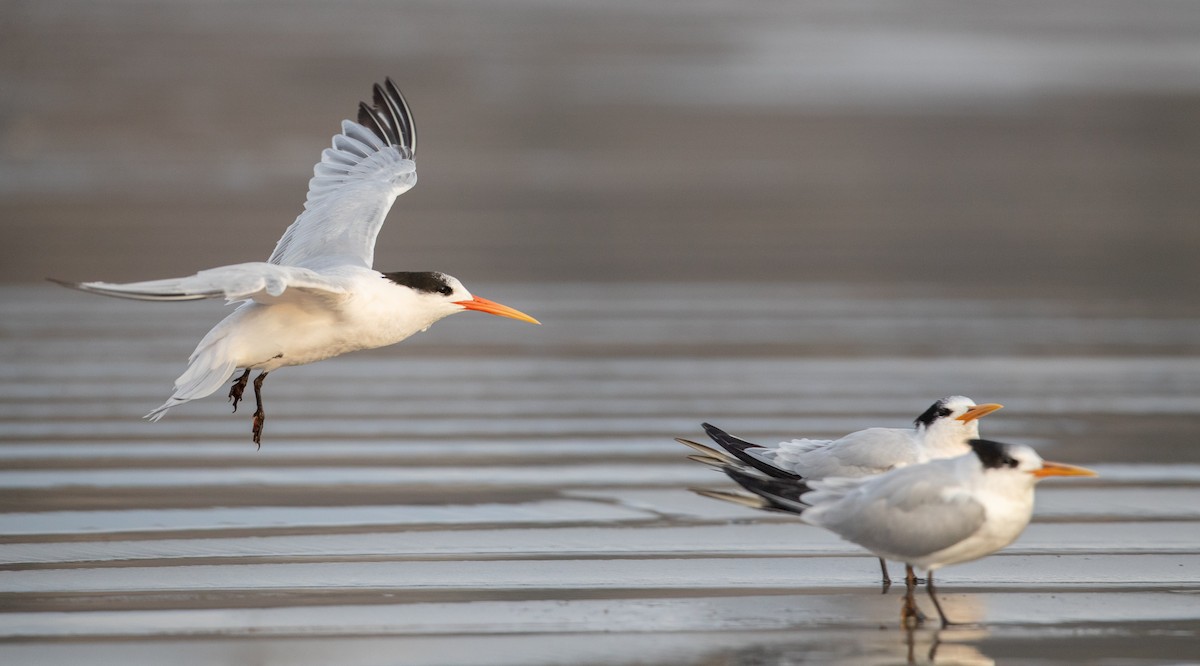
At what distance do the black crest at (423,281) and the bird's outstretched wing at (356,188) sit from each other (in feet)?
1.96

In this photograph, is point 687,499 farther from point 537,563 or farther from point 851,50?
point 851,50

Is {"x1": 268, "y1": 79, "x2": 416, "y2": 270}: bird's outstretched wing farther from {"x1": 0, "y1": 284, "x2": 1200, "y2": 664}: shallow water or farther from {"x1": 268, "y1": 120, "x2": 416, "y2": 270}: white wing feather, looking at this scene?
{"x1": 0, "y1": 284, "x2": 1200, "y2": 664}: shallow water

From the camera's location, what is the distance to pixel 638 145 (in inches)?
1415

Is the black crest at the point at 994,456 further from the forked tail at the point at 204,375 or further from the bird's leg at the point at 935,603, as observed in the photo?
the forked tail at the point at 204,375

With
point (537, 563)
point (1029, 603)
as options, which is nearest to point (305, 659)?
point (537, 563)

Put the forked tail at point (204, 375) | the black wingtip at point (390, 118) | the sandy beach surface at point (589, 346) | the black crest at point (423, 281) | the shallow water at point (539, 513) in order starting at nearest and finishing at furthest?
1. the shallow water at point (539, 513)
2. the sandy beach surface at point (589, 346)
3. the forked tail at point (204, 375)
4. the black crest at point (423, 281)
5. the black wingtip at point (390, 118)

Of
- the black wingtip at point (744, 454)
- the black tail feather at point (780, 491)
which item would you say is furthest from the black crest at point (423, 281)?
the black tail feather at point (780, 491)

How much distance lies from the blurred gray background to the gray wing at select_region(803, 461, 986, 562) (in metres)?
12.5

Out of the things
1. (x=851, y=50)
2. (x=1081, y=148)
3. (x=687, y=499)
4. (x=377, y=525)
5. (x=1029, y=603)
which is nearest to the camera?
(x=1029, y=603)

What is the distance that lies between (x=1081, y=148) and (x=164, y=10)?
2464 centimetres

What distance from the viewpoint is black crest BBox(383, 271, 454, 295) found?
10.3 meters

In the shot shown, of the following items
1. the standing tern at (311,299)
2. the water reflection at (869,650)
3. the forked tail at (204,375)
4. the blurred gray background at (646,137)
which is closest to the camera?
the water reflection at (869,650)

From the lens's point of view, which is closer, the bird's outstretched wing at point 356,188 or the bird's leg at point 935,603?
the bird's leg at point 935,603

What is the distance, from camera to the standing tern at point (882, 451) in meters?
9.19
